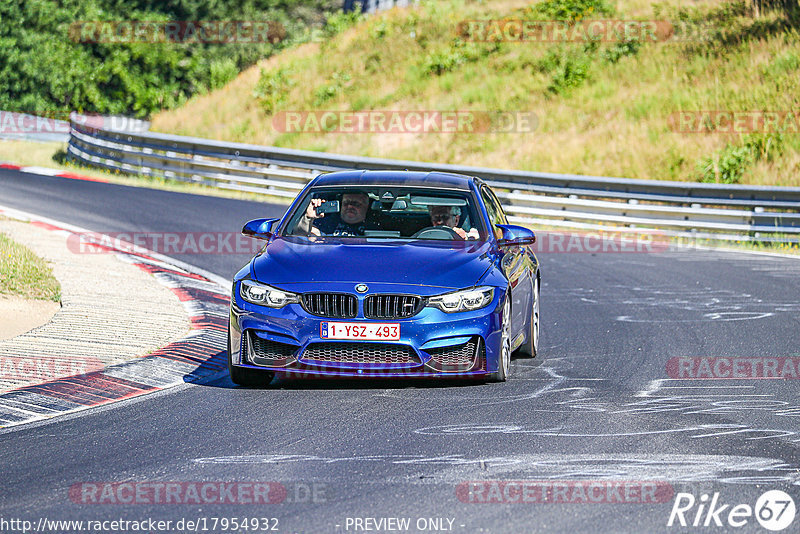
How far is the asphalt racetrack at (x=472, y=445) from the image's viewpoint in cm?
524

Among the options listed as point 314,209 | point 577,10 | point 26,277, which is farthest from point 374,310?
point 577,10

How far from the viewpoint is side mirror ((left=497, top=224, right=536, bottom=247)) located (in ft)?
30.1

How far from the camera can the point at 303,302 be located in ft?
26.1

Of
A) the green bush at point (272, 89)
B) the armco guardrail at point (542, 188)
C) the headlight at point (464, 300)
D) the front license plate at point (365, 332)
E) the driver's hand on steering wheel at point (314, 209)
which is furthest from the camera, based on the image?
the green bush at point (272, 89)

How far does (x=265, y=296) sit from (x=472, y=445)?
7.15 feet

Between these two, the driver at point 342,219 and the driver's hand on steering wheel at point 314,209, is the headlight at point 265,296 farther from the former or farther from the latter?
the driver's hand on steering wheel at point 314,209

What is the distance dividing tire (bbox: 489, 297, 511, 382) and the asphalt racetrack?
9cm

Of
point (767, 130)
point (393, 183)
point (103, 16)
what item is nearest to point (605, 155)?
point (767, 130)

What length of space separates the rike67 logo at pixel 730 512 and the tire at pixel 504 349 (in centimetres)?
288

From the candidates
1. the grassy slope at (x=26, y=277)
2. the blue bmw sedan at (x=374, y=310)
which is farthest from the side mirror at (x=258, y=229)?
the grassy slope at (x=26, y=277)

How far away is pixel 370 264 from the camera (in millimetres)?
8203

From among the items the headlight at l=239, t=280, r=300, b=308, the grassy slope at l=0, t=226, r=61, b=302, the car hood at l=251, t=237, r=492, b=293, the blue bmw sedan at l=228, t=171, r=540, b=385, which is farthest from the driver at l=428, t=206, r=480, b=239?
the grassy slope at l=0, t=226, r=61, b=302

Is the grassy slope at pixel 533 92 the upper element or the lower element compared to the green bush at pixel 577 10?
lower

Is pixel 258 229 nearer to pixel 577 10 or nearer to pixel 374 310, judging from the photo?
pixel 374 310
